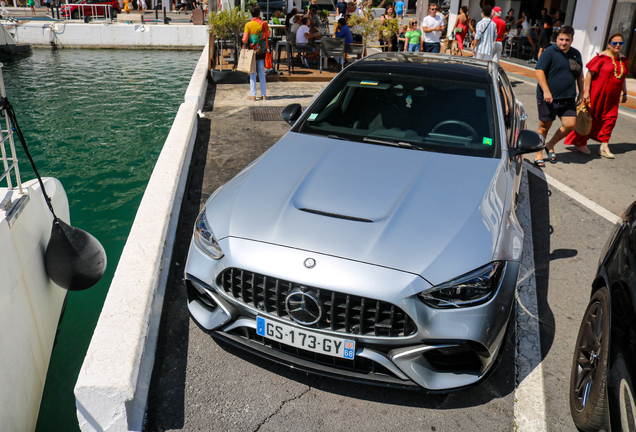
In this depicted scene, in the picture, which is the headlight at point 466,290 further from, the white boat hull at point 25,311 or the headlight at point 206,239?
the white boat hull at point 25,311

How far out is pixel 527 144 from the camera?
398 cm

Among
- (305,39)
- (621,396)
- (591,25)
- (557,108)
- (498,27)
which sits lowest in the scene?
(621,396)

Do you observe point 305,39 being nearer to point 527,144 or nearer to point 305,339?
point 527,144

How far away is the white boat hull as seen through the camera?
3154 mm

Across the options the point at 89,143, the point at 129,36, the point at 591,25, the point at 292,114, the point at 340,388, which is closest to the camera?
the point at 340,388

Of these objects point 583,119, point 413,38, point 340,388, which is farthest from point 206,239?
point 413,38

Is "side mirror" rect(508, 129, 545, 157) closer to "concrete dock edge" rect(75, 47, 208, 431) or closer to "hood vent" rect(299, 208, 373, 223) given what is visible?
"hood vent" rect(299, 208, 373, 223)

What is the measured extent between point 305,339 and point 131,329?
117 cm

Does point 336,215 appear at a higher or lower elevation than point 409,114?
lower

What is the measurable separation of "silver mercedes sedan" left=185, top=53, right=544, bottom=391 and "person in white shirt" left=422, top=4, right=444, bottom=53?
10719 mm

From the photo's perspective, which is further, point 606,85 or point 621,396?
point 606,85

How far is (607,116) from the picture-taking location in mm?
7609

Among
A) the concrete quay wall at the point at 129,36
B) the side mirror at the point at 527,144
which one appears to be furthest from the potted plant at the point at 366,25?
the concrete quay wall at the point at 129,36

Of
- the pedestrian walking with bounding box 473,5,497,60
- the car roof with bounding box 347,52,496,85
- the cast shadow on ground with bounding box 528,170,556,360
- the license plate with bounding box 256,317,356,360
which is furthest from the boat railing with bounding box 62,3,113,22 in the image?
the license plate with bounding box 256,317,356,360
